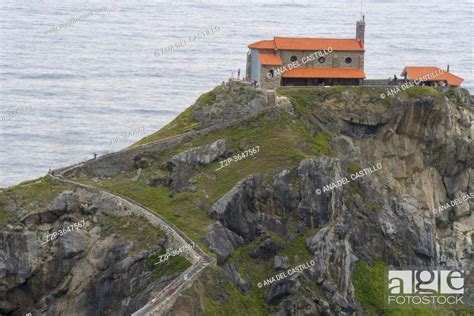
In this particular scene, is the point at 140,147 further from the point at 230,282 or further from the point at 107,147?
the point at 107,147

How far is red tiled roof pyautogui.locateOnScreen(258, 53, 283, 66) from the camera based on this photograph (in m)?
131

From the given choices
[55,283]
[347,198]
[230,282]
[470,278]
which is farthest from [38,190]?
[470,278]

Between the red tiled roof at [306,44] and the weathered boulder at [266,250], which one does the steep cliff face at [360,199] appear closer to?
the weathered boulder at [266,250]

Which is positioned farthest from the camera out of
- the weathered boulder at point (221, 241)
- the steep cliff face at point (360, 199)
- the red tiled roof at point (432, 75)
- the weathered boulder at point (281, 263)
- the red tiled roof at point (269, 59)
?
→ the red tiled roof at point (432, 75)

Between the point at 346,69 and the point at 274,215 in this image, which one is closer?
the point at 274,215

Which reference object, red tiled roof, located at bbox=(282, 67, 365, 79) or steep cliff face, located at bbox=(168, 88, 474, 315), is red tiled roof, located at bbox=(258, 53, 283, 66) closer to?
red tiled roof, located at bbox=(282, 67, 365, 79)

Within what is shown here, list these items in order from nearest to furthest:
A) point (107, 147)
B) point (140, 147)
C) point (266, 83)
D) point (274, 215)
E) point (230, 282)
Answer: point (230, 282), point (274, 215), point (140, 147), point (266, 83), point (107, 147)

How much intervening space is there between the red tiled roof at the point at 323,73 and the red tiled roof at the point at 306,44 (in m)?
2.60

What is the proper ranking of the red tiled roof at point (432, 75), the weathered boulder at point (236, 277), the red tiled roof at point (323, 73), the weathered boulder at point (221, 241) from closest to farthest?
1. the weathered boulder at point (236, 277)
2. the weathered boulder at point (221, 241)
3. the red tiled roof at point (323, 73)
4. the red tiled roof at point (432, 75)

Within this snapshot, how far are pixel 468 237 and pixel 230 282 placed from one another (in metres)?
43.3

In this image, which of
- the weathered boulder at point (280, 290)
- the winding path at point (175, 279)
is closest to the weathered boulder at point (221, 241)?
the winding path at point (175, 279)

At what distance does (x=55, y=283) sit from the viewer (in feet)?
357

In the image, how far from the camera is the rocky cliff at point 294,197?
4198 inches

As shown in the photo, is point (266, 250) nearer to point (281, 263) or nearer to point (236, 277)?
point (281, 263)
